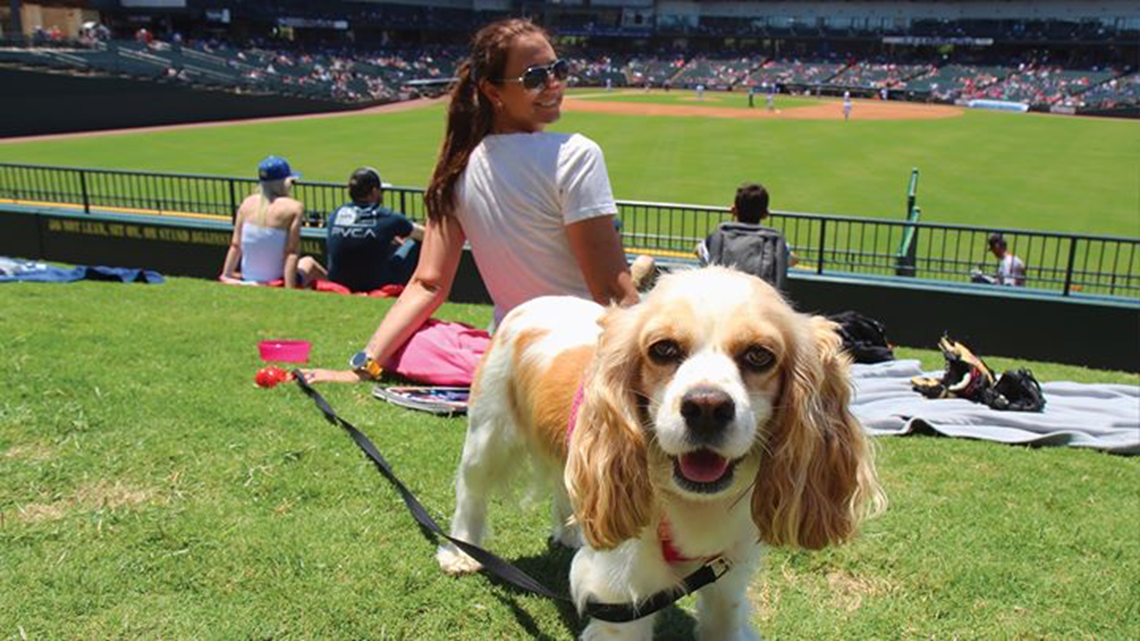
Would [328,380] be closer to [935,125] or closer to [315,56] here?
[935,125]

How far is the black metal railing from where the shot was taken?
11.6m

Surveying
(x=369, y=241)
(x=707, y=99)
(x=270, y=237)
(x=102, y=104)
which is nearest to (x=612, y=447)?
(x=369, y=241)

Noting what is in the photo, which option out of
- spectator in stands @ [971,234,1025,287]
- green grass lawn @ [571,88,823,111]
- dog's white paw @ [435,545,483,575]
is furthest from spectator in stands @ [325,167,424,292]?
green grass lawn @ [571,88,823,111]

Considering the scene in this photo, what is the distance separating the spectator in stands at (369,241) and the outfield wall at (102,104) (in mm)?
31034

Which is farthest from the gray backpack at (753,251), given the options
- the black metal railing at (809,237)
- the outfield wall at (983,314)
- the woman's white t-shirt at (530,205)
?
the black metal railing at (809,237)

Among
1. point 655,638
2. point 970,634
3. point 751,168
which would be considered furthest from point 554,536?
point 751,168

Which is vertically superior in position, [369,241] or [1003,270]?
[369,241]

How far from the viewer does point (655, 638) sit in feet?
10.8

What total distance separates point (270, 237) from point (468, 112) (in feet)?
19.4

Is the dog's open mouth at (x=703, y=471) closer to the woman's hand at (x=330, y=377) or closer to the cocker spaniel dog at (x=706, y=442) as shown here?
the cocker spaniel dog at (x=706, y=442)

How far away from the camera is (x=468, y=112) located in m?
4.18

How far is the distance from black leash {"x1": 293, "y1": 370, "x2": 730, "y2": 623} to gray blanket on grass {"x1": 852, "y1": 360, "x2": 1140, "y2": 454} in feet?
9.25

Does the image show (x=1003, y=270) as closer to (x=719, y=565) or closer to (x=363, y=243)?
(x=363, y=243)

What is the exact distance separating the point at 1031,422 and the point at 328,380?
15.5ft
